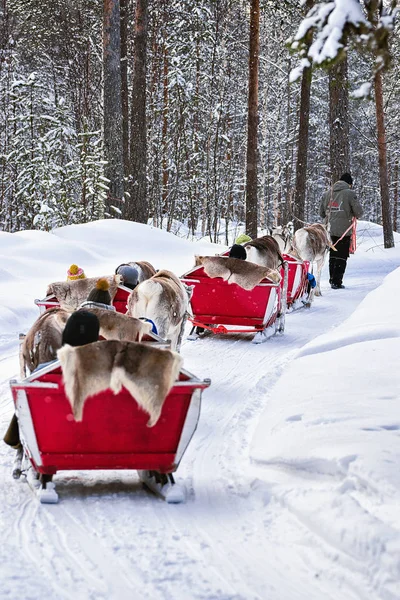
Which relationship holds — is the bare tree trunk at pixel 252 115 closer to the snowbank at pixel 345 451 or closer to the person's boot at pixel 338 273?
the person's boot at pixel 338 273

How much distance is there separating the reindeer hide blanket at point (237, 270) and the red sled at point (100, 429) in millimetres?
5309

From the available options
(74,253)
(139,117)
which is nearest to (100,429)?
(74,253)

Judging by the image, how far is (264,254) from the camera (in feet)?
36.0

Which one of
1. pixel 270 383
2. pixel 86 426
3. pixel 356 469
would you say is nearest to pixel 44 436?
pixel 86 426

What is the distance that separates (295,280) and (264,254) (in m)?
1.57

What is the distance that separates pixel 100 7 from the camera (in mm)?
24875

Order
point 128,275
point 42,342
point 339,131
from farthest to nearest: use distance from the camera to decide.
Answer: point 339,131 → point 128,275 → point 42,342

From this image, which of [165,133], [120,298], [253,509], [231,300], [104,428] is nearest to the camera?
[104,428]

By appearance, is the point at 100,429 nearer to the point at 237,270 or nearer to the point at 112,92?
the point at 237,270

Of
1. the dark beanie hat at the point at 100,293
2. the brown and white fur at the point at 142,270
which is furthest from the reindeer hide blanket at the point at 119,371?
the brown and white fur at the point at 142,270

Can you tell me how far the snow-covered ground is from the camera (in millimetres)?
3451

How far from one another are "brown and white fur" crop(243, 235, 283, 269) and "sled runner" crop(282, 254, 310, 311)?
3.49 ft

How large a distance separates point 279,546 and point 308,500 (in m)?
0.46

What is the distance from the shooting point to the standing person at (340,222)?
1570cm
